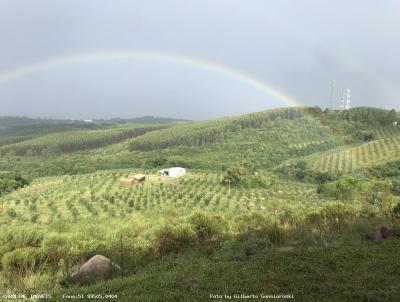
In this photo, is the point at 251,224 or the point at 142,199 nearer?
the point at 251,224

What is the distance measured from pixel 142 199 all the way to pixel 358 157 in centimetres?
8561

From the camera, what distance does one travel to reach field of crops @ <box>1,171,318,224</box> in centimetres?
5741

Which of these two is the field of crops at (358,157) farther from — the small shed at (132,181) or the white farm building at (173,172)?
the small shed at (132,181)

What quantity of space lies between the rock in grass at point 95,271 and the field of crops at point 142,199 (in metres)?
34.8

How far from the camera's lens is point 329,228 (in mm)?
17484

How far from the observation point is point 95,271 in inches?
491

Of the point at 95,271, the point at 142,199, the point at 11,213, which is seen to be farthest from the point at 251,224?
the point at 142,199

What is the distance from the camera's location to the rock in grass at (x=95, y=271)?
12266 millimetres

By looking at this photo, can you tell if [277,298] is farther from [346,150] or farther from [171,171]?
[346,150]

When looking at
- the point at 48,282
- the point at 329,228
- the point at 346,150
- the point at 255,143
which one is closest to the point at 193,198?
the point at 329,228

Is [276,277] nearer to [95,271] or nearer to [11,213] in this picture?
[95,271]

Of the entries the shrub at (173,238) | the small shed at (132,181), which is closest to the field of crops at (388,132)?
the small shed at (132,181)

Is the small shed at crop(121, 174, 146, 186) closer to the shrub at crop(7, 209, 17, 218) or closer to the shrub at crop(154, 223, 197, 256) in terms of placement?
the shrub at crop(7, 209, 17, 218)

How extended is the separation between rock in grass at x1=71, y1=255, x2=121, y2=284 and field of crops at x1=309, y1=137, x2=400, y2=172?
356 feet
